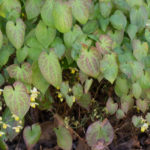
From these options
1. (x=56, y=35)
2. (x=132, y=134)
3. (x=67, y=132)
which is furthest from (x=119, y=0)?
(x=132, y=134)

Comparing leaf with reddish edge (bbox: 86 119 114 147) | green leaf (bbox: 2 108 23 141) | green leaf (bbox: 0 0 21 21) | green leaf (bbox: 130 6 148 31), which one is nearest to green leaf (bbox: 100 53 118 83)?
green leaf (bbox: 130 6 148 31)

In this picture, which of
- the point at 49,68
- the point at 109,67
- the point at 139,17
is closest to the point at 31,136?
the point at 49,68

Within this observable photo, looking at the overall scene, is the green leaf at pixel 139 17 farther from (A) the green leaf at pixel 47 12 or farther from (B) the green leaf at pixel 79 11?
(A) the green leaf at pixel 47 12

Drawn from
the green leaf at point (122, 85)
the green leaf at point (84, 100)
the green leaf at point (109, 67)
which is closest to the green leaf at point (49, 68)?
the green leaf at point (109, 67)

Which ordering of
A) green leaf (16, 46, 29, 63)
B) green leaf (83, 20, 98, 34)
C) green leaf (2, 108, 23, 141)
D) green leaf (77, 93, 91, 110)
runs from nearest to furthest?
1. green leaf (16, 46, 29, 63)
2. green leaf (83, 20, 98, 34)
3. green leaf (2, 108, 23, 141)
4. green leaf (77, 93, 91, 110)

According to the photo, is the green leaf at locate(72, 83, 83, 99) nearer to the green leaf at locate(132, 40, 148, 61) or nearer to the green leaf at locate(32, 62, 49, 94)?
the green leaf at locate(32, 62, 49, 94)

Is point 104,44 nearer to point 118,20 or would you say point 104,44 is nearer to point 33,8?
point 118,20
